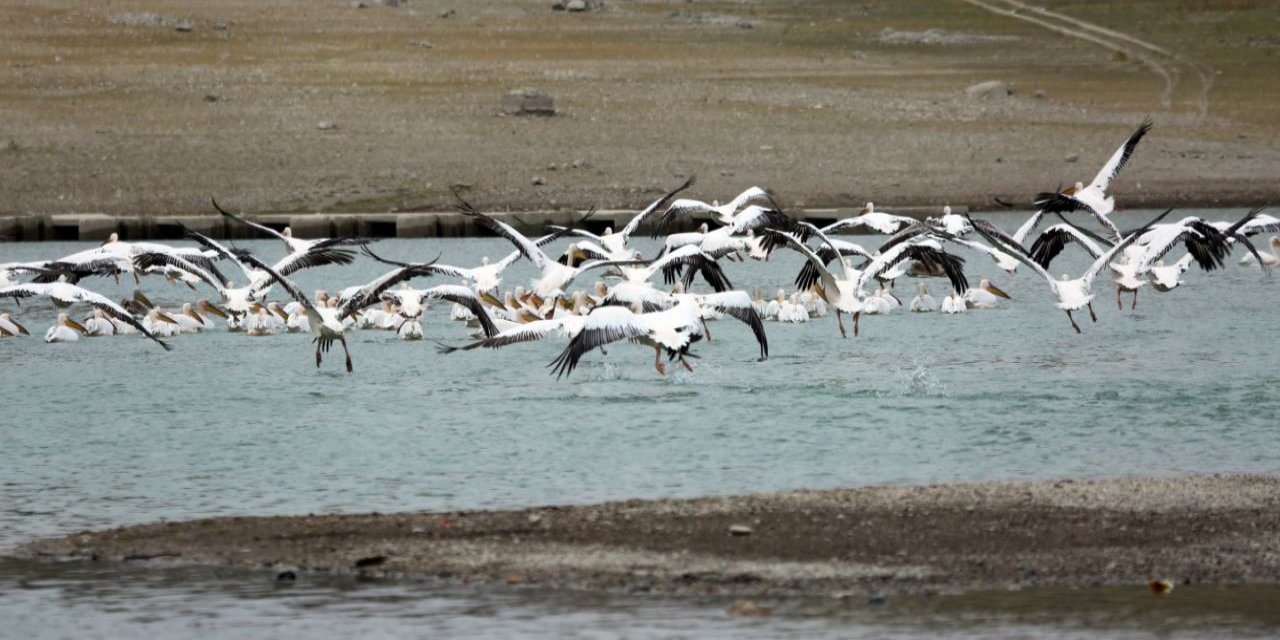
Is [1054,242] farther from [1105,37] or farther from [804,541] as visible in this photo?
[1105,37]

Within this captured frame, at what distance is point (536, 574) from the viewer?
8875mm

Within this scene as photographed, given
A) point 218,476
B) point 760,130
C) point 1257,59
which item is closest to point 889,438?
point 218,476

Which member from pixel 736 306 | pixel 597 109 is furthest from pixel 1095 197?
pixel 597 109

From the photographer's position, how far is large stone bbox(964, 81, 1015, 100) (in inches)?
1572

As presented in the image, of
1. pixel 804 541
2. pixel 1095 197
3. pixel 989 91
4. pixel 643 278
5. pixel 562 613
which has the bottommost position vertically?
pixel 562 613

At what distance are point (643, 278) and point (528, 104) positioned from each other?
19.2 metres

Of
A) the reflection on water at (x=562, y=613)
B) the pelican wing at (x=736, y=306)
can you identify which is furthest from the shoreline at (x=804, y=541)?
the pelican wing at (x=736, y=306)

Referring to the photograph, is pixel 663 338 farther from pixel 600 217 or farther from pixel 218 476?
pixel 600 217

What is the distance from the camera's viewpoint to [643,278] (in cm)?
1748

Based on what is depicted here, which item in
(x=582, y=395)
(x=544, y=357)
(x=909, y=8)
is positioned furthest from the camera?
(x=909, y=8)

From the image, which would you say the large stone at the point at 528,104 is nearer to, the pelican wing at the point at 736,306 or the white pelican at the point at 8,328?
the white pelican at the point at 8,328

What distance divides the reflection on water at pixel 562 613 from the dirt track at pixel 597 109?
21920mm

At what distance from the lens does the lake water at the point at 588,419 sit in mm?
11380

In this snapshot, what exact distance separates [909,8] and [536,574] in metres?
52.9
